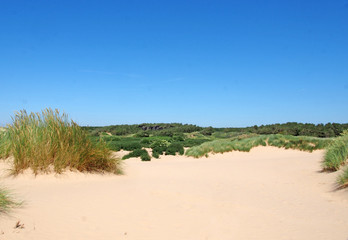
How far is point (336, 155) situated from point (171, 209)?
259 inches

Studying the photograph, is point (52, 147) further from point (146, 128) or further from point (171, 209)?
point (146, 128)

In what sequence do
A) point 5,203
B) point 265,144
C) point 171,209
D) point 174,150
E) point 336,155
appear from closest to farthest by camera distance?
point 5,203 → point 171,209 → point 336,155 → point 265,144 → point 174,150

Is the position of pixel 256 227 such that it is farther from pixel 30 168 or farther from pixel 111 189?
pixel 30 168

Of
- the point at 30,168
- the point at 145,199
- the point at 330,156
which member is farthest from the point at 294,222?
the point at 30,168

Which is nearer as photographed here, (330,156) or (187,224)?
(187,224)

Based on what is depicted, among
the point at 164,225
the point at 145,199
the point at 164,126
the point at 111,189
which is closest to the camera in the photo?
the point at 164,225

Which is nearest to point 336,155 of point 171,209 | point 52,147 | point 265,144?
point 171,209

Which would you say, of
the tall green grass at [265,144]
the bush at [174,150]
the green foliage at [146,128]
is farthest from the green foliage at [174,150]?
the green foliage at [146,128]

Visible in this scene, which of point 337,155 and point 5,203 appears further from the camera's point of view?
point 337,155

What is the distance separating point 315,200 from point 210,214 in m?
2.85

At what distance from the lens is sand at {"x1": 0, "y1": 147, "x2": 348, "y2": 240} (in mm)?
4109

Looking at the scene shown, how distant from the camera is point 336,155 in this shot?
9.12m

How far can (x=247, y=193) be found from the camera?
7.07 metres

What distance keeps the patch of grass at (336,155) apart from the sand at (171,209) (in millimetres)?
889
